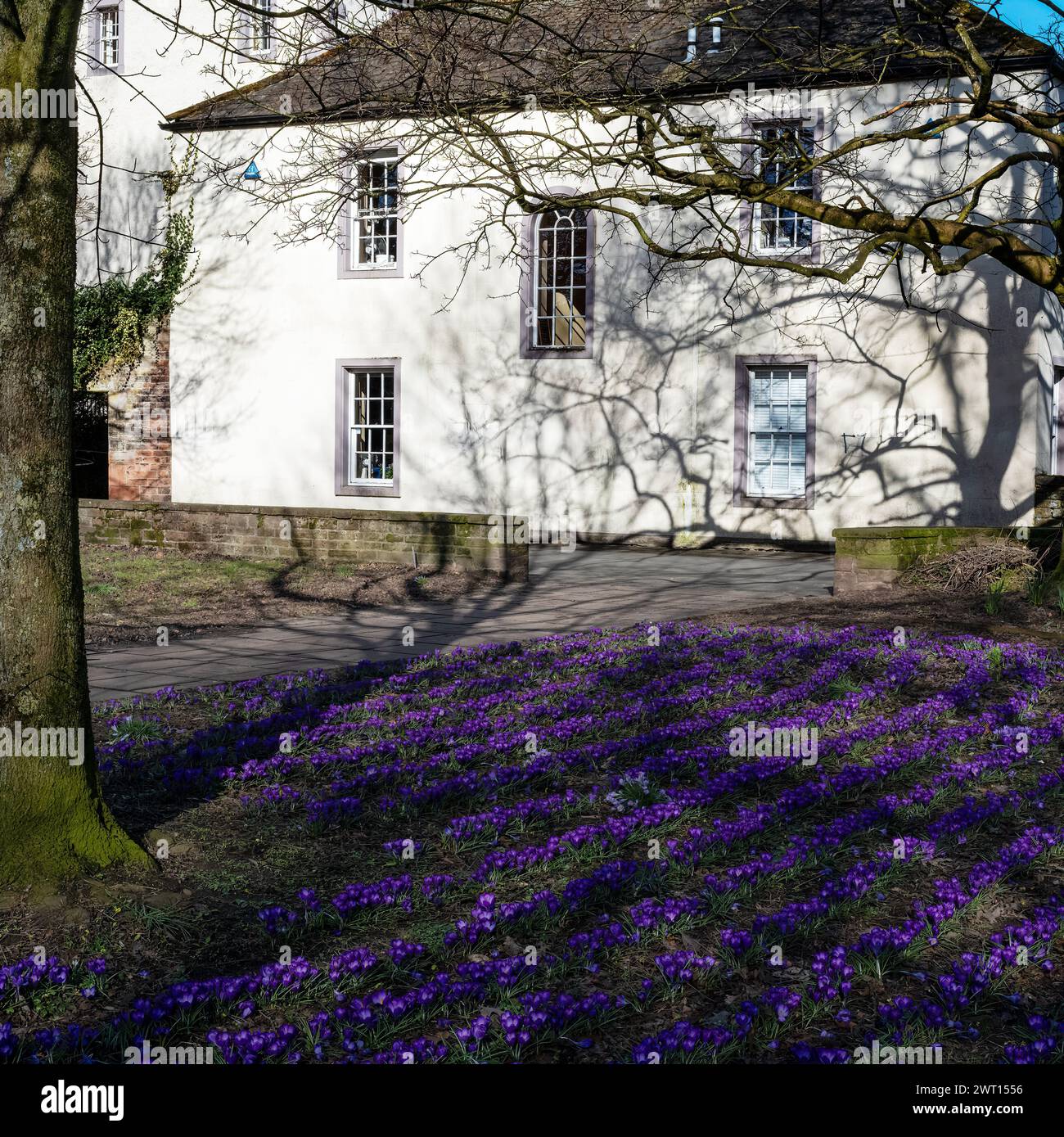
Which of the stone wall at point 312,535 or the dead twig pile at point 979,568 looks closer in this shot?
the dead twig pile at point 979,568

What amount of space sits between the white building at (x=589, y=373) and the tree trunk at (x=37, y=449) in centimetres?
1183

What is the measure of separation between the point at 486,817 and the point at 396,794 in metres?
0.63

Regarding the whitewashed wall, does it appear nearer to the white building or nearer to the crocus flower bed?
the white building

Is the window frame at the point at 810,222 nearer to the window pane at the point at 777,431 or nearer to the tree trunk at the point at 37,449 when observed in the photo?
the window pane at the point at 777,431

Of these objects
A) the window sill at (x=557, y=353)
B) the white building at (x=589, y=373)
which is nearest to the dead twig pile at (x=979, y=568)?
the white building at (x=589, y=373)

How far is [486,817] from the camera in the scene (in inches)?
211

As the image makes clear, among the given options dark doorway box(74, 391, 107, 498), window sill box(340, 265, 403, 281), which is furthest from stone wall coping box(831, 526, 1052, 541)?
dark doorway box(74, 391, 107, 498)

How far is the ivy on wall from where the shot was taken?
2291cm

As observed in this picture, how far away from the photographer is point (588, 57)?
9.80m

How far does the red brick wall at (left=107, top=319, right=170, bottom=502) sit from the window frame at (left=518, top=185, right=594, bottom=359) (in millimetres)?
7126

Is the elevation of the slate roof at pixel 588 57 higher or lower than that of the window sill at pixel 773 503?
higher

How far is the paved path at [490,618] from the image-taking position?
8.91 m

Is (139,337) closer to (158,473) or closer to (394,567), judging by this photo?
(158,473)
